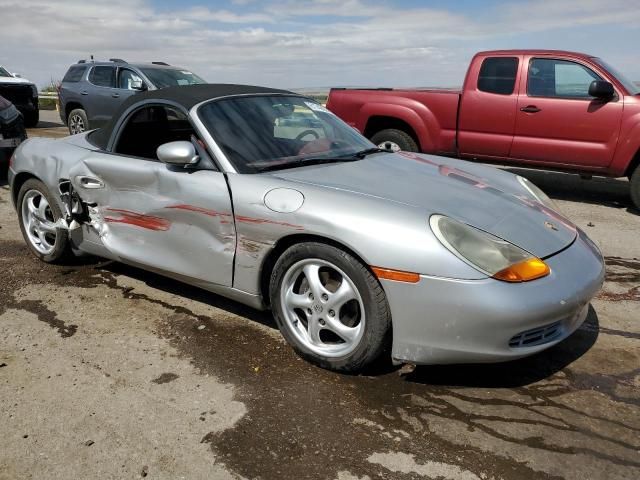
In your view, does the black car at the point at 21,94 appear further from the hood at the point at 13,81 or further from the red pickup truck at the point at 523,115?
the red pickup truck at the point at 523,115

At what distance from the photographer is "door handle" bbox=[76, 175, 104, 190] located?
396 cm

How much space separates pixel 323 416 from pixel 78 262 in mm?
2866

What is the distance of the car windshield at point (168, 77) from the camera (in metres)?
11.5

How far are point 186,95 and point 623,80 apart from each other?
560cm

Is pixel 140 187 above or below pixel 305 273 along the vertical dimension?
above

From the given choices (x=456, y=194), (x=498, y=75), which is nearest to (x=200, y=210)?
(x=456, y=194)

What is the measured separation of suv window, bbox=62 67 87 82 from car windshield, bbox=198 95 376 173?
Result: 10.2m

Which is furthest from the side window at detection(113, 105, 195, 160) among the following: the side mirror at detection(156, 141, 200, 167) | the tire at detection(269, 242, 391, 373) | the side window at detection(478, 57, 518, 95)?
the side window at detection(478, 57, 518, 95)

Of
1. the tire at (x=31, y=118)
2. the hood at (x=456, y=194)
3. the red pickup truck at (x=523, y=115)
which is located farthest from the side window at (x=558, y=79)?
the tire at (x=31, y=118)

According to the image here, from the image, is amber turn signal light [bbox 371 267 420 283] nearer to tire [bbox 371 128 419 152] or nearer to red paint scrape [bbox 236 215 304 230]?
red paint scrape [bbox 236 215 304 230]

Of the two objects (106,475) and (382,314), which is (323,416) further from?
(106,475)

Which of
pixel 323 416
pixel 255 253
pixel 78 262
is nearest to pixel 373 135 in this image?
pixel 78 262

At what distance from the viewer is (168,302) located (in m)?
4.00

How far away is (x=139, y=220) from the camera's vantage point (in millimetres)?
3736
